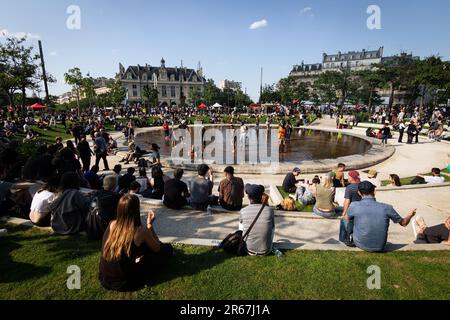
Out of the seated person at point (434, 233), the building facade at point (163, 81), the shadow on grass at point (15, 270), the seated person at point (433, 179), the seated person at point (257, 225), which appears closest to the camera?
the shadow on grass at point (15, 270)

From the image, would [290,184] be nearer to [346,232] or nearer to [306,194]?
[306,194]

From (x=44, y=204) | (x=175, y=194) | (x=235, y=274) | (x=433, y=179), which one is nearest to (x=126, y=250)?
(x=235, y=274)

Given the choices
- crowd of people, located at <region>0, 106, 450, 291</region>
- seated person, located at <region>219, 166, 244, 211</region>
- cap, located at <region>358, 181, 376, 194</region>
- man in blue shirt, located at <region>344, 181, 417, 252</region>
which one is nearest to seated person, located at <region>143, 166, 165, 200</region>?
crowd of people, located at <region>0, 106, 450, 291</region>

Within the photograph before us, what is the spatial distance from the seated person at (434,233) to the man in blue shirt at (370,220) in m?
1.17

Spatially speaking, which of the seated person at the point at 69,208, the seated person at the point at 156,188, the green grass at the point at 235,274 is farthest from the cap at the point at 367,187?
the seated person at the point at 156,188

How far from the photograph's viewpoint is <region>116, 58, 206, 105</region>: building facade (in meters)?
96.2

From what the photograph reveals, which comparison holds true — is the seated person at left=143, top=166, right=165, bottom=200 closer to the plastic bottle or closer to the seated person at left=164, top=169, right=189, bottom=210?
the seated person at left=164, top=169, right=189, bottom=210

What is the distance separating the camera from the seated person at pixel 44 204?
532 cm

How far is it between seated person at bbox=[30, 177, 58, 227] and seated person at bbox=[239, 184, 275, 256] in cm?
402

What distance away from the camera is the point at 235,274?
161 inches

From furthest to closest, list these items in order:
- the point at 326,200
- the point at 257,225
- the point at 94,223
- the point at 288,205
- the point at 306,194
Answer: the point at 306,194
the point at 288,205
the point at 326,200
the point at 94,223
the point at 257,225

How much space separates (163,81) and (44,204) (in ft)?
336

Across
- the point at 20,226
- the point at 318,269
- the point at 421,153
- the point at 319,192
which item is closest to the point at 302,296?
the point at 318,269

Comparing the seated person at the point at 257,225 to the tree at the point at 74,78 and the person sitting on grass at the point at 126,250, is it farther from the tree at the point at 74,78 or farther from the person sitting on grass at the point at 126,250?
the tree at the point at 74,78
